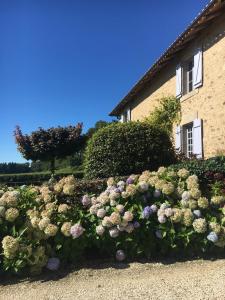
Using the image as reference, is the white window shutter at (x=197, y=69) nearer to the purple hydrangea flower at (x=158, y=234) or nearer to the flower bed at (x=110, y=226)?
the flower bed at (x=110, y=226)

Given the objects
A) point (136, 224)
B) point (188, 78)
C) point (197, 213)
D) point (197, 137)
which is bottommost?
point (136, 224)

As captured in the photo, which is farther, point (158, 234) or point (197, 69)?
point (197, 69)

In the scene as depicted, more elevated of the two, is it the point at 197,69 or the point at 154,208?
the point at 197,69

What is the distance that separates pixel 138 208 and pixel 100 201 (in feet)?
1.59

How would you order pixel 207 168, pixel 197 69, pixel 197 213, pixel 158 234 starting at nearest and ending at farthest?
pixel 158 234, pixel 197 213, pixel 207 168, pixel 197 69

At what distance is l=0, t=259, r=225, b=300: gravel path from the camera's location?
133 inches

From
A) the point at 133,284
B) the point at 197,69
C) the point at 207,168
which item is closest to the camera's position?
the point at 133,284

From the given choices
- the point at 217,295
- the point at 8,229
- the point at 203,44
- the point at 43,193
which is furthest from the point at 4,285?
the point at 203,44

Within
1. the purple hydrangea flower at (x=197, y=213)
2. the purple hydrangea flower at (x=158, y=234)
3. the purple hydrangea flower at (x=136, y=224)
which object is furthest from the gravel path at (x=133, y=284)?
the purple hydrangea flower at (x=197, y=213)

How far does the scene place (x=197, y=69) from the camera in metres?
10.4

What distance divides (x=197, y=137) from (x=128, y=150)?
8.60 feet

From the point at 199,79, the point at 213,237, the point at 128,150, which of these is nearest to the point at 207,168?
the point at 128,150

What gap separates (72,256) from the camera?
13.7 ft

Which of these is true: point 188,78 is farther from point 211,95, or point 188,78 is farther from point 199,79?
point 211,95
